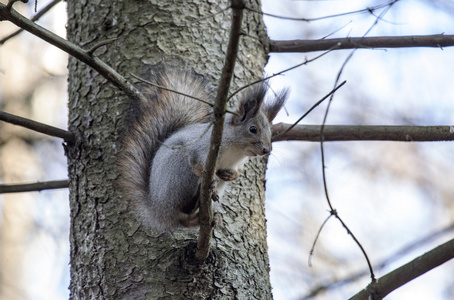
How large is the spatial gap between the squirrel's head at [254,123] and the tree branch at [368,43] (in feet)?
0.88

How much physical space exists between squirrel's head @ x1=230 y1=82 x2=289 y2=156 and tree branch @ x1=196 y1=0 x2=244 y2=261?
440 millimetres

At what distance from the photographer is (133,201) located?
5.99ft

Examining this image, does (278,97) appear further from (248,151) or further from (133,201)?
(133,201)

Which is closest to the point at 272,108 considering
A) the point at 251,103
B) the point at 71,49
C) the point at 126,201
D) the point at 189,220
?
the point at 251,103

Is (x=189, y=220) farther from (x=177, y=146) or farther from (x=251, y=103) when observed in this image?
(x=251, y=103)

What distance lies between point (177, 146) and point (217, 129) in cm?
60

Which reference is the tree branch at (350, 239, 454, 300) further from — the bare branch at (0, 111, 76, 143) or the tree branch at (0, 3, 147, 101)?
the bare branch at (0, 111, 76, 143)

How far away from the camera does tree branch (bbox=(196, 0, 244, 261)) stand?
3.74 ft

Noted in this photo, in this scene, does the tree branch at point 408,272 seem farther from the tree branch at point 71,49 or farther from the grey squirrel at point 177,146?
the tree branch at point 71,49

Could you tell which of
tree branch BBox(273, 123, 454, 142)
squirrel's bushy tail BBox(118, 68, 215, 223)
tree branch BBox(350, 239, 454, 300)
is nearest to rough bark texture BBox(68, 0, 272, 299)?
squirrel's bushy tail BBox(118, 68, 215, 223)

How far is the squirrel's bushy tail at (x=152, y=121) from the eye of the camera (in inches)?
73.5

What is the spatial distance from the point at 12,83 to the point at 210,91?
9.62 feet

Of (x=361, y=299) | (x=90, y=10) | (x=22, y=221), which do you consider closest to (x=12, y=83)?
(x=22, y=221)

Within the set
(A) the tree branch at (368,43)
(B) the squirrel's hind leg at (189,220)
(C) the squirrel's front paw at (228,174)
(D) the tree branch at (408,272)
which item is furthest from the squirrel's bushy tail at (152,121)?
(D) the tree branch at (408,272)
